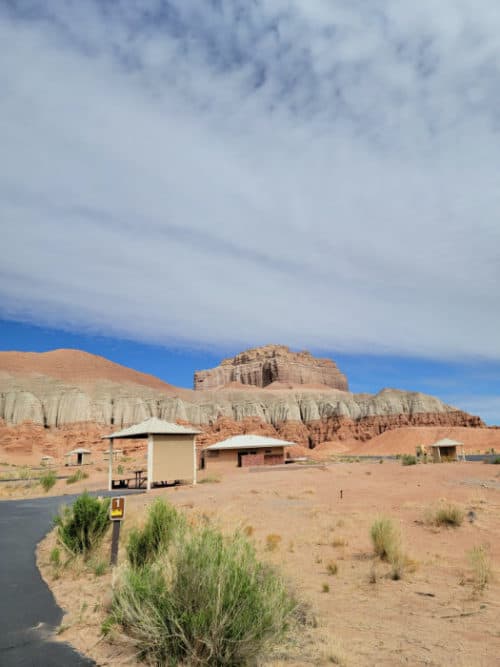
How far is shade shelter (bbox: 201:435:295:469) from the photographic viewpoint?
4116 cm

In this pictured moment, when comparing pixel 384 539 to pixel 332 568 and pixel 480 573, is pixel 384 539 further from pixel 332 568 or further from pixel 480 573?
pixel 480 573

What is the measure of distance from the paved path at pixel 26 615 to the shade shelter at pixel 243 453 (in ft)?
101

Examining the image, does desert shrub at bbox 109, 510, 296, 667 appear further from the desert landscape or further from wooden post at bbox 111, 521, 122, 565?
wooden post at bbox 111, 521, 122, 565

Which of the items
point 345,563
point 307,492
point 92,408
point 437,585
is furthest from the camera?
point 92,408

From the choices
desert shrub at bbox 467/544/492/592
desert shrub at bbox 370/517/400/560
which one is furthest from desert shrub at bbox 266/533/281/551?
desert shrub at bbox 467/544/492/592

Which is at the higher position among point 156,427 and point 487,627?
point 156,427

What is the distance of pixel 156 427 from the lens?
83.4 feet

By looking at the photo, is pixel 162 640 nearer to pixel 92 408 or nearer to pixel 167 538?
pixel 167 538

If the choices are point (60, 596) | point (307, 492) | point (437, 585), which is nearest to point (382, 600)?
point (437, 585)

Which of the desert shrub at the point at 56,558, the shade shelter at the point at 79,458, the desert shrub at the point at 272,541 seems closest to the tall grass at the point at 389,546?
the desert shrub at the point at 272,541

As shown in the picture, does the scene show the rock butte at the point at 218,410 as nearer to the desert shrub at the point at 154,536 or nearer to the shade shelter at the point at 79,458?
the shade shelter at the point at 79,458

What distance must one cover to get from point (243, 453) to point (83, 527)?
1344 inches

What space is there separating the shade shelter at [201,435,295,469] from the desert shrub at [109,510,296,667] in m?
36.5

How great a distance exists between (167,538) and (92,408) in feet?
253
